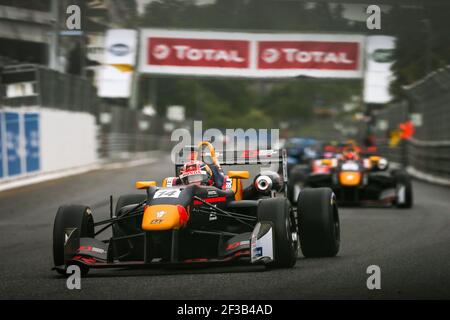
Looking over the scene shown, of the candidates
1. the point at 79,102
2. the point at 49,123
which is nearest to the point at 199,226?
the point at 49,123

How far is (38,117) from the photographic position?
25172 millimetres

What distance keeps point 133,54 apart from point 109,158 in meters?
8.68

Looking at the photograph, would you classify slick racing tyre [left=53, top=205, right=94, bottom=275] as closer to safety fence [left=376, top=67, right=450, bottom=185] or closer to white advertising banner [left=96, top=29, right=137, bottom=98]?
safety fence [left=376, top=67, right=450, bottom=185]

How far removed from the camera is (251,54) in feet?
96.4

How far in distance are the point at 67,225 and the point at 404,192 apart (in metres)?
9.37

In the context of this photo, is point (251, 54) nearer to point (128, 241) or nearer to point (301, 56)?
point (301, 56)

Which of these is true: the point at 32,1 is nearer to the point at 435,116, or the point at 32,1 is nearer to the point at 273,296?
the point at 435,116

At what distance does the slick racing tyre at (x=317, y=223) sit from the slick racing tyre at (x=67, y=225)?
200cm

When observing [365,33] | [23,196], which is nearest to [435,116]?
[365,33]

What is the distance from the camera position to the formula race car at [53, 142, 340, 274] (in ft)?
28.3

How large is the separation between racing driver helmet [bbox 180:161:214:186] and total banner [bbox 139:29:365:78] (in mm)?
19523

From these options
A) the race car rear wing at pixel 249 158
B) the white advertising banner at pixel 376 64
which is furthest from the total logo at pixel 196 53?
the race car rear wing at pixel 249 158

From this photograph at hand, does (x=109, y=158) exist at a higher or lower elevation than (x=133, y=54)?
lower

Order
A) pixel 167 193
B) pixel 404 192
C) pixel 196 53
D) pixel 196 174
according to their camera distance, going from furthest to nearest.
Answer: pixel 196 53, pixel 404 192, pixel 196 174, pixel 167 193
